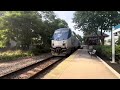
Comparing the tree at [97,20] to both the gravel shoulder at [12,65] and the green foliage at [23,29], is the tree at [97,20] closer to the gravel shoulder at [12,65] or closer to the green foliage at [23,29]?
the green foliage at [23,29]

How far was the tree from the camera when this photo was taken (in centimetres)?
2988

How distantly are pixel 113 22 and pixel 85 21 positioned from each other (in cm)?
433

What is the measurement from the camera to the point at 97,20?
31.1m

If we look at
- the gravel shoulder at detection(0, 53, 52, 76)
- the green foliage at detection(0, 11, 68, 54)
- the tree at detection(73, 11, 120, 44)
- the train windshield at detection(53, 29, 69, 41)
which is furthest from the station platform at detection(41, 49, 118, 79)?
the green foliage at detection(0, 11, 68, 54)

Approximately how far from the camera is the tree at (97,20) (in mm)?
29875

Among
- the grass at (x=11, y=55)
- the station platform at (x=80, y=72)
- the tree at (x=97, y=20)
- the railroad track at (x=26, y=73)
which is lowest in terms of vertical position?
the railroad track at (x=26, y=73)

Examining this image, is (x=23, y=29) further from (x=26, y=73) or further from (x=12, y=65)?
(x=26, y=73)

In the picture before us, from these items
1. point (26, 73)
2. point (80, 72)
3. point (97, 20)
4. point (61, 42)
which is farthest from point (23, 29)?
point (80, 72)

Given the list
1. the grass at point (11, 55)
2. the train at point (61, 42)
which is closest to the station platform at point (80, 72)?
the grass at point (11, 55)

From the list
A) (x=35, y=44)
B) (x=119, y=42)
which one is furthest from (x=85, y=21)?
(x=119, y=42)

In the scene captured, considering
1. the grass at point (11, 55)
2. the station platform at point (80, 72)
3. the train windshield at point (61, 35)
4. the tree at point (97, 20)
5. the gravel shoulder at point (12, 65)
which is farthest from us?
the tree at point (97, 20)

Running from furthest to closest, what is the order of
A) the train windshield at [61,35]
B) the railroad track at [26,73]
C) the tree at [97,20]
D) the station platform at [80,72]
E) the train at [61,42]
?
1. the tree at [97,20]
2. the train windshield at [61,35]
3. the train at [61,42]
4. the railroad track at [26,73]
5. the station platform at [80,72]
